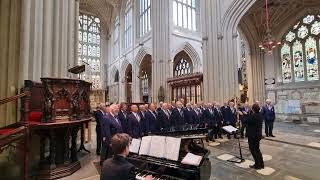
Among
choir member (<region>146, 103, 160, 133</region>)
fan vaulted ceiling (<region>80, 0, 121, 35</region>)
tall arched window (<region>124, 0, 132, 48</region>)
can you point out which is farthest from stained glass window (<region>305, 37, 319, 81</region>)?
fan vaulted ceiling (<region>80, 0, 121, 35</region>)

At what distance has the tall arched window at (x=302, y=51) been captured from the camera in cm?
1440

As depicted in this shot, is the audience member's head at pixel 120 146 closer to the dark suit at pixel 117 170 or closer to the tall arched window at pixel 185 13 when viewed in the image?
the dark suit at pixel 117 170

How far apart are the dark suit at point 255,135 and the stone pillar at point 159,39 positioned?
12847 mm

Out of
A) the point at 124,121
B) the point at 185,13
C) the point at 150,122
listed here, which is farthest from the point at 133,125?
the point at 185,13

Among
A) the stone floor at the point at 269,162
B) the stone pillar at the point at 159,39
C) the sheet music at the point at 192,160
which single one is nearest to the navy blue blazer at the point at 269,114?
the stone floor at the point at 269,162

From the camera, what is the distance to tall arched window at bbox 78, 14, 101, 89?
99.1 feet

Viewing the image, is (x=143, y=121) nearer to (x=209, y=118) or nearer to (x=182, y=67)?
(x=209, y=118)

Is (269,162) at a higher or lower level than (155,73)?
lower

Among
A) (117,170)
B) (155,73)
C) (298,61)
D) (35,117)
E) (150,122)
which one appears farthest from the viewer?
(155,73)

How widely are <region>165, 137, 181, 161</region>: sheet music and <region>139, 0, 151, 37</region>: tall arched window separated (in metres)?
19.7

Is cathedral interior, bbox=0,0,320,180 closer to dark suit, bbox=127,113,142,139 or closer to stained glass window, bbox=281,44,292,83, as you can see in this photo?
stained glass window, bbox=281,44,292,83

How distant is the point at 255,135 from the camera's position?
4945 mm

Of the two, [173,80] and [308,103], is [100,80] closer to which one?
[173,80]

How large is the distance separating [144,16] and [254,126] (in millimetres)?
19558
